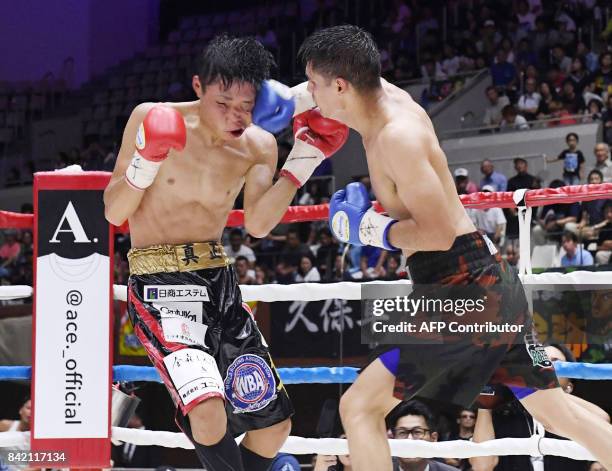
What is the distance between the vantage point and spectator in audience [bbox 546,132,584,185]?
26.0 feet

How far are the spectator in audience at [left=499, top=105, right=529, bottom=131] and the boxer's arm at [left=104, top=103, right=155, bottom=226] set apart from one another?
23.3 feet

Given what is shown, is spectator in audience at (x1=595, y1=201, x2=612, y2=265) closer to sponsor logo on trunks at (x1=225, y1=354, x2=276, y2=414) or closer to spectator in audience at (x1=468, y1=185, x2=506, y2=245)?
spectator in audience at (x1=468, y1=185, x2=506, y2=245)

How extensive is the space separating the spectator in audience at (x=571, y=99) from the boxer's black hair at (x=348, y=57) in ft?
23.3

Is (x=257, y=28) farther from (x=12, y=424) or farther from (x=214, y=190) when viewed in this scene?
(x=214, y=190)

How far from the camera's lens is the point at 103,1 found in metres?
13.3

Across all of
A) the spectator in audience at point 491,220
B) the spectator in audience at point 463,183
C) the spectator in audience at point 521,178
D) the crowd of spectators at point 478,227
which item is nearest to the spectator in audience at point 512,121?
the crowd of spectators at point 478,227

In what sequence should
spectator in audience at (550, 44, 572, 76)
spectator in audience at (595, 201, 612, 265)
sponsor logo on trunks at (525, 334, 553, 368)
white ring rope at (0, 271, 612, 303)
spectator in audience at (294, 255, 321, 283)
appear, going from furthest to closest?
spectator in audience at (550, 44, 572, 76)
spectator in audience at (294, 255, 321, 283)
spectator in audience at (595, 201, 612, 265)
white ring rope at (0, 271, 612, 303)
sponsor logo on trunks at (525, 334, 553, 368)

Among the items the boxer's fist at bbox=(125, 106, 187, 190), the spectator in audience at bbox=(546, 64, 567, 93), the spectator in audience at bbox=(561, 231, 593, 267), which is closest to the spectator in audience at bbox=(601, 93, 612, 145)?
the spectator in audience at bbox=(546, 64, 567, 93)

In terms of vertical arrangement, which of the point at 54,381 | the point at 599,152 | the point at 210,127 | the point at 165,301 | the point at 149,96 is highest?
the point at 149,96

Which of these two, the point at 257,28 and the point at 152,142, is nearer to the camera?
the point at 152,142

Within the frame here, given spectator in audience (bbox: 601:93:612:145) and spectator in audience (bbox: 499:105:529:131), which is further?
spectator in audience (bbox: 499:105:529:131)

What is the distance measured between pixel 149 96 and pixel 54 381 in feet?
34.3

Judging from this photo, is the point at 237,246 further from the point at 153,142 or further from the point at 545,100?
the point at 153,142

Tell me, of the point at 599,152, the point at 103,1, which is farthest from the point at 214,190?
the point at 103,1
